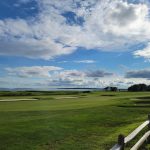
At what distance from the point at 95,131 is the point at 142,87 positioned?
566 ft

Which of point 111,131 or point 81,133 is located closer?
point 81,133

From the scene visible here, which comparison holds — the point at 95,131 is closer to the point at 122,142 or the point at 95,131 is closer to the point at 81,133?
the point at 81,133

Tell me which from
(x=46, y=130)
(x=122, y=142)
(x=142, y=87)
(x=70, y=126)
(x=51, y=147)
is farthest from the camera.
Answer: (x=142, y=87)

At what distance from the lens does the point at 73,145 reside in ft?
47.6

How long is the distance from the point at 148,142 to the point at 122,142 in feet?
17.0

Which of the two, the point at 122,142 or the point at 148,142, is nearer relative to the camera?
the point at 122,142

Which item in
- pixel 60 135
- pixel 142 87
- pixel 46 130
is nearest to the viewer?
pixel 60 135

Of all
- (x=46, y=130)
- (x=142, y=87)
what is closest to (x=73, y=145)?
(x=46, y=130)

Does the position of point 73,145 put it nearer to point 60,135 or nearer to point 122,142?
point 60,135

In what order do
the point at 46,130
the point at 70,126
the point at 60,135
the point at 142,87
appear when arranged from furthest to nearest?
the point at 142,87 → the point at 70,126 → the point at 46,130 → the point at 60,135

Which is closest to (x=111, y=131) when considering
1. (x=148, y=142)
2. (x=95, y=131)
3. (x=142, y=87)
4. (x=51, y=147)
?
(x=95, y=131)

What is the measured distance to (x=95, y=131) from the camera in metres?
19.0

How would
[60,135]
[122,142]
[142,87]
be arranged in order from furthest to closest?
[142,87] < [60,135] < [122,142]

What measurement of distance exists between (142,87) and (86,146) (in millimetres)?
177023
